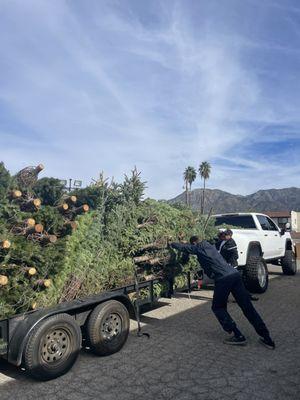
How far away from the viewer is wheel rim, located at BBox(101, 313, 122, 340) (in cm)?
544

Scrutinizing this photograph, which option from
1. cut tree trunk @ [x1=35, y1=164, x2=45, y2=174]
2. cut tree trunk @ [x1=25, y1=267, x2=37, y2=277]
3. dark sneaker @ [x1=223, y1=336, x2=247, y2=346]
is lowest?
dark sneaker @ [x1=223, y1=336, x2=247, y2=346]

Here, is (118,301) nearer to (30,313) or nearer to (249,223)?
(30,313)

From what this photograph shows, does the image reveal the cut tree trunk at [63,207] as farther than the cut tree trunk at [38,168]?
No

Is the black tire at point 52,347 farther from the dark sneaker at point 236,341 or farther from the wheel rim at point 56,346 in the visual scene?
the dark sneaker at point 236,341

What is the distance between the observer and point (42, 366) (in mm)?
4500

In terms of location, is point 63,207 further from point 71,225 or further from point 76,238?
point 76,238

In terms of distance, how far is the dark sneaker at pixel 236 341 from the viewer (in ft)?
19.4

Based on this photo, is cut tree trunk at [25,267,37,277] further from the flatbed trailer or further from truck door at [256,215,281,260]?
truck door at [256,215,281,260]

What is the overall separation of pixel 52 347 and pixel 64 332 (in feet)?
0.76

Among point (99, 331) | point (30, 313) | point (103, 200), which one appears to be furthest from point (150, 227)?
point (30, 313)

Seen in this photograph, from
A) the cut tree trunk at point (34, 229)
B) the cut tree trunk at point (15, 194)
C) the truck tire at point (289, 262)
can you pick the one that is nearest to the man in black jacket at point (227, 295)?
the cut tree trunk at point (34, 229)

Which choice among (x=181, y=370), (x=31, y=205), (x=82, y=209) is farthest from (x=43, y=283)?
(x=181, y=370)

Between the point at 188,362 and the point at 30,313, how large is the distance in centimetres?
230

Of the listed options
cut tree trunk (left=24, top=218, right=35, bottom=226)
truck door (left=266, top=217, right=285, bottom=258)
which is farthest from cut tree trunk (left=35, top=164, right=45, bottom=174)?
truck door (left=266, top=217, right=285, bottom=258)
